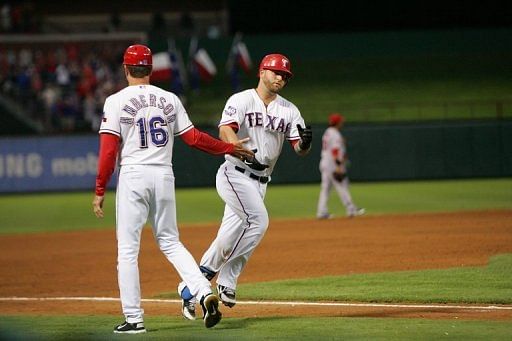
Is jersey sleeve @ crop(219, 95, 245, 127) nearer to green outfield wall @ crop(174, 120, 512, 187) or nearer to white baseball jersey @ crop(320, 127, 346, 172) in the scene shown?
white baseball jersey @ crop(320, 127, 346, 172)

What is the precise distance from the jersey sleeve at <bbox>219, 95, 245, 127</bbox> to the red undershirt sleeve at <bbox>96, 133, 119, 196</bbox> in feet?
4.40

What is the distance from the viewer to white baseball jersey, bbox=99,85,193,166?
7.73m

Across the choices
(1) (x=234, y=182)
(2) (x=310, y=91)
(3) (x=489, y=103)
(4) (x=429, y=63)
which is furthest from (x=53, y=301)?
(4) (x=429, y=63)

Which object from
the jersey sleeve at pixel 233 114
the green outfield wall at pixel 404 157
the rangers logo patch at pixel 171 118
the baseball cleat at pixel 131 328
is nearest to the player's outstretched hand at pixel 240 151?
the jersey sleeve at pixel 233 114

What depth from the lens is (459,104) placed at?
3141 cm

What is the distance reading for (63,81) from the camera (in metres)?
34.2

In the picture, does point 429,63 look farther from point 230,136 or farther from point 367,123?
point 230,136

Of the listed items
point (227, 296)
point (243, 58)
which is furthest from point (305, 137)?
point (243, 58)

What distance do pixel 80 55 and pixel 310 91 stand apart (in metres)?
8.94

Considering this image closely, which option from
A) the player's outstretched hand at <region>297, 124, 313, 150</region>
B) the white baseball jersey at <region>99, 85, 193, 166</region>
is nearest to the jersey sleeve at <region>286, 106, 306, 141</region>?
the player's outstretched hand at <region>297, 124, 313, 150</region>

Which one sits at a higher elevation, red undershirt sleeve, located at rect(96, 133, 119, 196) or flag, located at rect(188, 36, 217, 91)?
flag, located at rect(188, 36, 217, 91)

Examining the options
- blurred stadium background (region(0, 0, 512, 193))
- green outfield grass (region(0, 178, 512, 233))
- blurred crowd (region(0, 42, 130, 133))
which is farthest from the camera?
blurred crowd (region(0, 42, 130, 133))

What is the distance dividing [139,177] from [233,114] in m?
1.39

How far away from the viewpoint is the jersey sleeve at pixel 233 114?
877 cm
